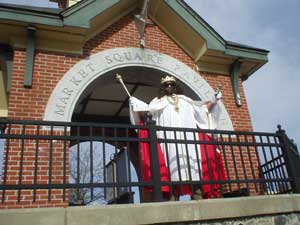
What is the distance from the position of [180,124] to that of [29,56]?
8.15 feet

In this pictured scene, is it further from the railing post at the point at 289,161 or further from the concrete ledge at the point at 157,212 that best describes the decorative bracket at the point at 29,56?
the railing post at the point at 289,161

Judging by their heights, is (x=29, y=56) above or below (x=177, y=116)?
above

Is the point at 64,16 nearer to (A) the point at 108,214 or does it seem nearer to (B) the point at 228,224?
(A) the point at 108,214

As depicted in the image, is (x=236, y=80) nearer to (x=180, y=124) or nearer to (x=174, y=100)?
(x=174, y=100)

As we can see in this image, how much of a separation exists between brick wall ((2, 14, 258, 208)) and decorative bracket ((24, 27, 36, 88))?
7 cm

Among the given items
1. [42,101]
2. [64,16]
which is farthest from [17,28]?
[42,101]

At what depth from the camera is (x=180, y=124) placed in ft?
16.3

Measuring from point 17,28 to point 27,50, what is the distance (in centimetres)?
35

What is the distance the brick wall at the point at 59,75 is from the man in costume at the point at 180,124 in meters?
0.92

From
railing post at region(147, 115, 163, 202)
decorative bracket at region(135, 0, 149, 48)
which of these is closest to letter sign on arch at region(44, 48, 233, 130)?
decorative bracket at region(135, 0, 149, 48)

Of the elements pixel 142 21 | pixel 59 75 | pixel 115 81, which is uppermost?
pixel 142 21

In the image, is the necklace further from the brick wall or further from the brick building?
the brick wall

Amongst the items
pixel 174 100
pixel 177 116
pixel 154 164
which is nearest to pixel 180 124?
pixel 177 116

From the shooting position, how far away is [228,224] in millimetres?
3475
